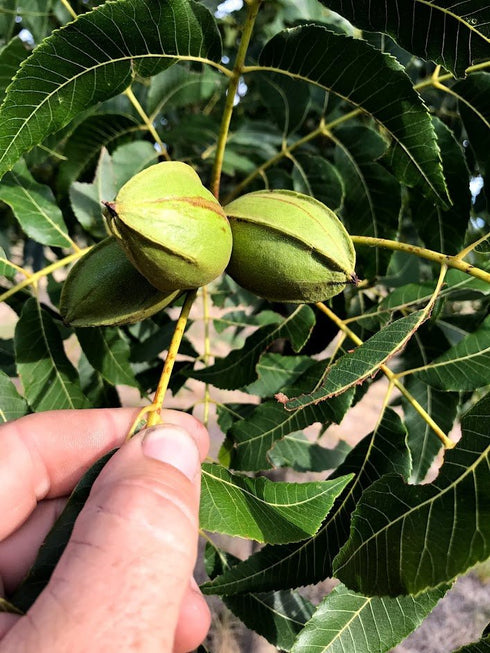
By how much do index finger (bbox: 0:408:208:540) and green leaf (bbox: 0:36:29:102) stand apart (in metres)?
0.81

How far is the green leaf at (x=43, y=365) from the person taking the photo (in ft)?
4.62

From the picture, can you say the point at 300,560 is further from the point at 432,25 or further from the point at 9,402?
the point at 432,25

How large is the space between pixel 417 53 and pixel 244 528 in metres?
0.93

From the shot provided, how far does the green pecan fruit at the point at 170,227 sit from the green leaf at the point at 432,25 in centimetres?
44

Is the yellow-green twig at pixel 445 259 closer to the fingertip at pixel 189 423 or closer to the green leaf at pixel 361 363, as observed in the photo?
the green leaf at pixel 361 363

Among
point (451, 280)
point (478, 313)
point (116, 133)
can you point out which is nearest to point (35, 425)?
point (116, 133)

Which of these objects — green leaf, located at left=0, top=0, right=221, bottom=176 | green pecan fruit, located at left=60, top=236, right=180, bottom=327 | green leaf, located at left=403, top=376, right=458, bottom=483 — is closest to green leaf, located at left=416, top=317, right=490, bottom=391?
green leaf, located at left=403, top=376, right=458, bottom=483

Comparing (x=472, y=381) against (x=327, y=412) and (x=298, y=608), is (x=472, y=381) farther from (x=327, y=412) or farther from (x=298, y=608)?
(x=298, y=608)

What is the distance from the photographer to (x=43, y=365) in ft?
4.72

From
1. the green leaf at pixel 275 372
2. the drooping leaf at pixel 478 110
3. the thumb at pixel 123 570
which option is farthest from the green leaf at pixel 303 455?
the drooping leaf at pixel 478 110

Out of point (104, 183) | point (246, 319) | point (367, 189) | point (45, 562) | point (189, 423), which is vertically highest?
point (104, 183)

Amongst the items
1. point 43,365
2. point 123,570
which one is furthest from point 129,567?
point 43,365

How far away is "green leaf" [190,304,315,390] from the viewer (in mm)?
1502

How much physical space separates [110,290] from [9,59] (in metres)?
0.72
